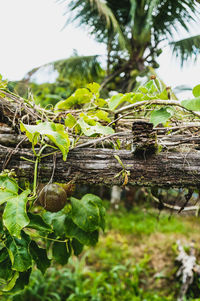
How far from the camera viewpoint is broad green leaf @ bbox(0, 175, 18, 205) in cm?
59

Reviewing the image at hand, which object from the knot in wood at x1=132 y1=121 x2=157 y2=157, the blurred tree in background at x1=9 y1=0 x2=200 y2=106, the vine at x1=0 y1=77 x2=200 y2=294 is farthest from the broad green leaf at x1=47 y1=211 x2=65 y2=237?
the blurred tree in background at x1=9 y1=0 x2=200 y2=106

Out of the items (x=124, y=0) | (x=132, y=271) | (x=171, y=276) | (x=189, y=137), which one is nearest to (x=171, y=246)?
(x=171, y=276)

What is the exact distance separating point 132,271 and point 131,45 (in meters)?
3.83

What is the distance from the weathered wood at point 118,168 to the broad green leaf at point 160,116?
0.10 m

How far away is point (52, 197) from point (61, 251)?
0.31 metres

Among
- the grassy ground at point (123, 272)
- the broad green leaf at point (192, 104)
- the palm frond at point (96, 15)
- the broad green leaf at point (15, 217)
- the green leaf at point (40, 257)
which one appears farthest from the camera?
the palm frond at point (96, 15)

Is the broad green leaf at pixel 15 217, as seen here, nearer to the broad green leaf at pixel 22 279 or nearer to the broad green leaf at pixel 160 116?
the broad green leaf at pixel 22 279

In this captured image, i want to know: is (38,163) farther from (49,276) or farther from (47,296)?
(49,276)

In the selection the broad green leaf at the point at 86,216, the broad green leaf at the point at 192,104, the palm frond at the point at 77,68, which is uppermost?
the palm frond at the point at 77,68

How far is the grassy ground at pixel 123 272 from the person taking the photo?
260 centimetres

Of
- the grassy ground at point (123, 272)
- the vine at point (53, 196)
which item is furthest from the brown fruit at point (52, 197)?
the grassy ground at point (123, 272)

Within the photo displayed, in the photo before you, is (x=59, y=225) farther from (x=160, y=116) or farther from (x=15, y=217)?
(x=160, y=116)

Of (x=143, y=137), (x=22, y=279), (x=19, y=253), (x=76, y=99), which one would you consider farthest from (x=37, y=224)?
(x=76, y=99)

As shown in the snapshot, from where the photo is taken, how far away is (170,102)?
2.39 feet
